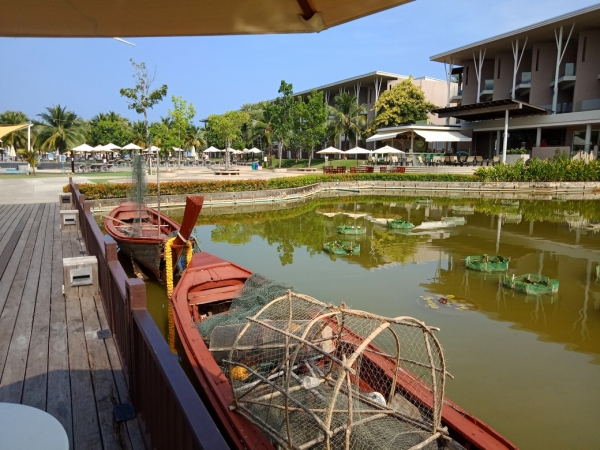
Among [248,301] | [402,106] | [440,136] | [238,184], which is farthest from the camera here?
[402,106]

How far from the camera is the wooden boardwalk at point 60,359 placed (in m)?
3.10

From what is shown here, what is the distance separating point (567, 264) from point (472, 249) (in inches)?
105

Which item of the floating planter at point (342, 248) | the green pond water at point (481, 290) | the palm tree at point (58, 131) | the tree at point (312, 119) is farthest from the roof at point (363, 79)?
the floating planter at point (342, 248)

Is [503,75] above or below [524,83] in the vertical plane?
above

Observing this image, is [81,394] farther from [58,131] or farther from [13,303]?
[58,131]

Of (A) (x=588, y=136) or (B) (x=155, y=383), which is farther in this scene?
(A) (x=588, y=136)

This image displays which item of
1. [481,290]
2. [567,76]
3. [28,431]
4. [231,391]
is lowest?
[481,290]

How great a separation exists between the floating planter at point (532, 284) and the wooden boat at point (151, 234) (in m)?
7.07

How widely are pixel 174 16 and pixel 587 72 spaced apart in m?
42.7

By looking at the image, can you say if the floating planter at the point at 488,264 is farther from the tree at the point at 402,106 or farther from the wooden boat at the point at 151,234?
the tree at the point at 402,106

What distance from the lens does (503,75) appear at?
4344cm

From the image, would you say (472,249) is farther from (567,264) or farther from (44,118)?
(44,118)

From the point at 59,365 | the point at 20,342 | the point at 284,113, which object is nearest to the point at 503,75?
the point at 284,113

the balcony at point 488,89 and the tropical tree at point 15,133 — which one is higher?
the balcony at point 488,89
